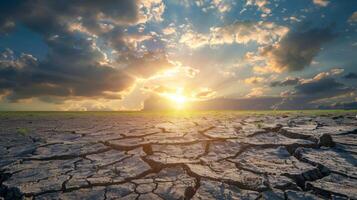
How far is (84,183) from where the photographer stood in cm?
255

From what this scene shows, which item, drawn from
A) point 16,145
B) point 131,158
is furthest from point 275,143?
point 16,145

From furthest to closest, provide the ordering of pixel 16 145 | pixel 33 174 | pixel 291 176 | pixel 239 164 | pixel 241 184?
pixel 16 145 → pixel 239 164 → pixel 33 174 → pixel 291 176 → pixel 241 184

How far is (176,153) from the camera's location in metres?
3.62

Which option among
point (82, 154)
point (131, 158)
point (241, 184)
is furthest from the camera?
point (82, 154)

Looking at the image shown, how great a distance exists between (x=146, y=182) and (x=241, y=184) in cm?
93

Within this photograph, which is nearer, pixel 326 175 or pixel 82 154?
pixel 326 175

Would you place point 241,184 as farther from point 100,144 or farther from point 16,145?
point 16,145

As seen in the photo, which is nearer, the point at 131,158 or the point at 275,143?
the point at 131,158

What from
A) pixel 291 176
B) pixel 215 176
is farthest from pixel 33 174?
pixel 291 176

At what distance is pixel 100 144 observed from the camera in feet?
14.3

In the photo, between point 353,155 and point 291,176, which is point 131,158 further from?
point 353,155

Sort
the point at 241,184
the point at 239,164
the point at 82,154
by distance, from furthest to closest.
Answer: the point at 82,154 < the point at 239,164 < the point at 241,184

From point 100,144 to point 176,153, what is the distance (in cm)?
149

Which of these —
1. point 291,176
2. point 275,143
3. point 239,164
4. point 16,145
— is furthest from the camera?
point 16,145
